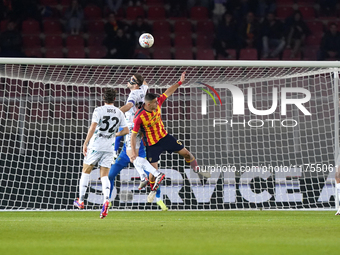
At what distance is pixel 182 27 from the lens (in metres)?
14.9

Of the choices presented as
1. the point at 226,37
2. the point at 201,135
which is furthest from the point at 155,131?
the point at 226,37

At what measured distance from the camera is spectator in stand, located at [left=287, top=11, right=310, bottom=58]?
14438 mm

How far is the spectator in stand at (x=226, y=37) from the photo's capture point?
46.9 ft

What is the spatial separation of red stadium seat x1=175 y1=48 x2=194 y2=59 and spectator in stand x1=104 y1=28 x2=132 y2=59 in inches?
49.9

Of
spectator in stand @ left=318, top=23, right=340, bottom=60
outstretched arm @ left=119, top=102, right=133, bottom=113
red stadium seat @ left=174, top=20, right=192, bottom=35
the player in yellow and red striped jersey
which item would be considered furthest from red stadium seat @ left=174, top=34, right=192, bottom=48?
outstretched arm @ left=119, top=102, right=133, bottom=113

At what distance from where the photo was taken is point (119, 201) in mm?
9469

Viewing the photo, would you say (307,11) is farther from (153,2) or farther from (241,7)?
(153,2)

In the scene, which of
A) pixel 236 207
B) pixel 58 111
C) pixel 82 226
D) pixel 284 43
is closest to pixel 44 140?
pixel 58 111

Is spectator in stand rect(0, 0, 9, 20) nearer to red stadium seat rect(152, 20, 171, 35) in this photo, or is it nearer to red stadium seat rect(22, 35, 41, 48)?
red stadium seat rect(22, 35, 41, 48)

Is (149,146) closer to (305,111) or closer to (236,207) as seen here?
(236,207)

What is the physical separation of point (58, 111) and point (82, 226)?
15.1ft

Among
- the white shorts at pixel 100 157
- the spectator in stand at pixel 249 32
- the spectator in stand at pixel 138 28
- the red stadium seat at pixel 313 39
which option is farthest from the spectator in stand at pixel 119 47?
the white shorts at pixel 100 157

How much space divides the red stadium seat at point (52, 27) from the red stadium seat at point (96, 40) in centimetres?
86

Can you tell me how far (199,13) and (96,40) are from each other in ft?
9.85
